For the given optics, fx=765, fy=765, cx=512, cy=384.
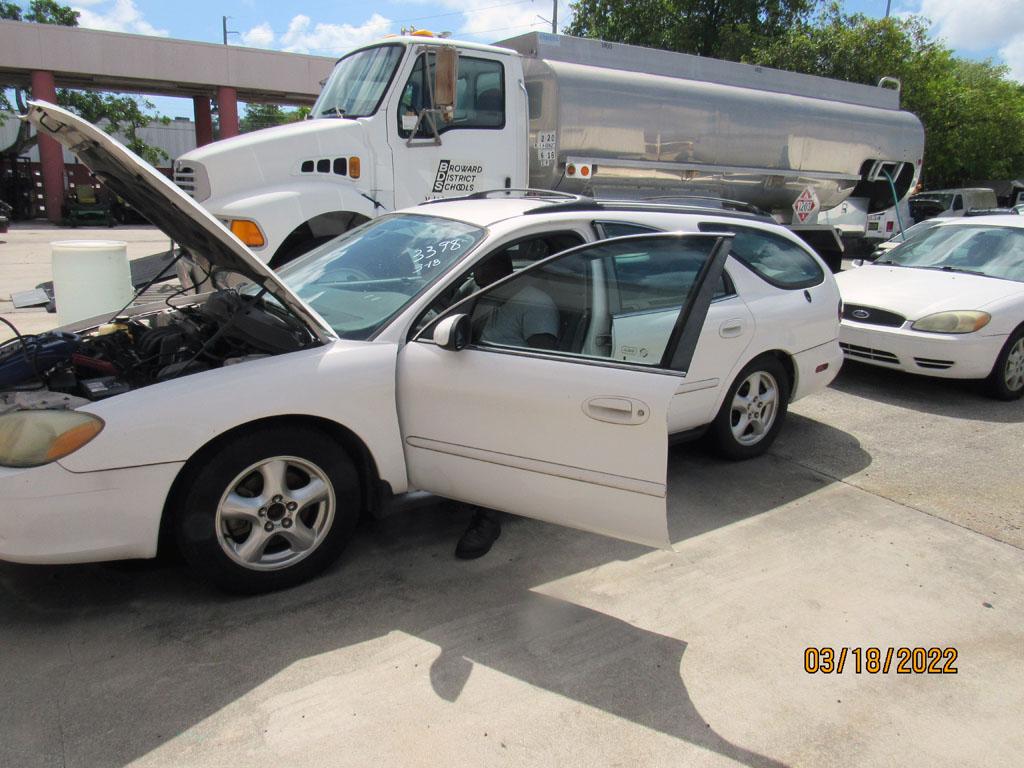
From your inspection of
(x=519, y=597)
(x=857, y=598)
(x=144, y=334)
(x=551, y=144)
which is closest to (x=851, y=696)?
(x=857, y=598)

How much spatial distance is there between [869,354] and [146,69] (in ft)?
85.1

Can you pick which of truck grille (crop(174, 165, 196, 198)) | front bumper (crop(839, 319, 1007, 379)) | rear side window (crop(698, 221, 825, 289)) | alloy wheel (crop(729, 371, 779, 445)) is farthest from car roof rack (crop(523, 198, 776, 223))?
truck grille (crop(174, 165, 196, 198))

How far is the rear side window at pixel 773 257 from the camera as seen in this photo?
15.7 ft

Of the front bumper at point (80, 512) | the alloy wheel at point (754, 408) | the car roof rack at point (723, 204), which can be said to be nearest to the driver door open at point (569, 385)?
the front bumper at point (80, 512)

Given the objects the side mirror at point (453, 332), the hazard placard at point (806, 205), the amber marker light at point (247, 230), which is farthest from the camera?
the hazard placard at point (806, 205)

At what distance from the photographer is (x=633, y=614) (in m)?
3.20

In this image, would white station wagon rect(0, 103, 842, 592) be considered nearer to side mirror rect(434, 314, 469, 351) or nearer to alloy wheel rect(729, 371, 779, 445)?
side mirror rect(434, 314, 469, 351)

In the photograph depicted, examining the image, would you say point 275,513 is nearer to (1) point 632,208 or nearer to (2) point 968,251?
(1) point 632,208

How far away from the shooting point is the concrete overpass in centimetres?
2391

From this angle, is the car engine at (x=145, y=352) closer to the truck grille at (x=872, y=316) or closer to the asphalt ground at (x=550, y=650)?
the asphalt ground at (x=550, y=650)

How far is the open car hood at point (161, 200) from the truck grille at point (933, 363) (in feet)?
16.6

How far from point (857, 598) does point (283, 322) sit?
2806mm

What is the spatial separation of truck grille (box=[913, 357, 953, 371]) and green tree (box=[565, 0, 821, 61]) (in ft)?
64.6

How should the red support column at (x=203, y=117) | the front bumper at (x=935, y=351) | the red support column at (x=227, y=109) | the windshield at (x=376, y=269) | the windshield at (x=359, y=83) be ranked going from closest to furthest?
the windshield at (x=376, y=269) → the front bumper at (x=935, y=351) → the windshield at (x=359, y=83) → the red support column at (x=227, y=109) → the red support column at (x=203, y=117)
